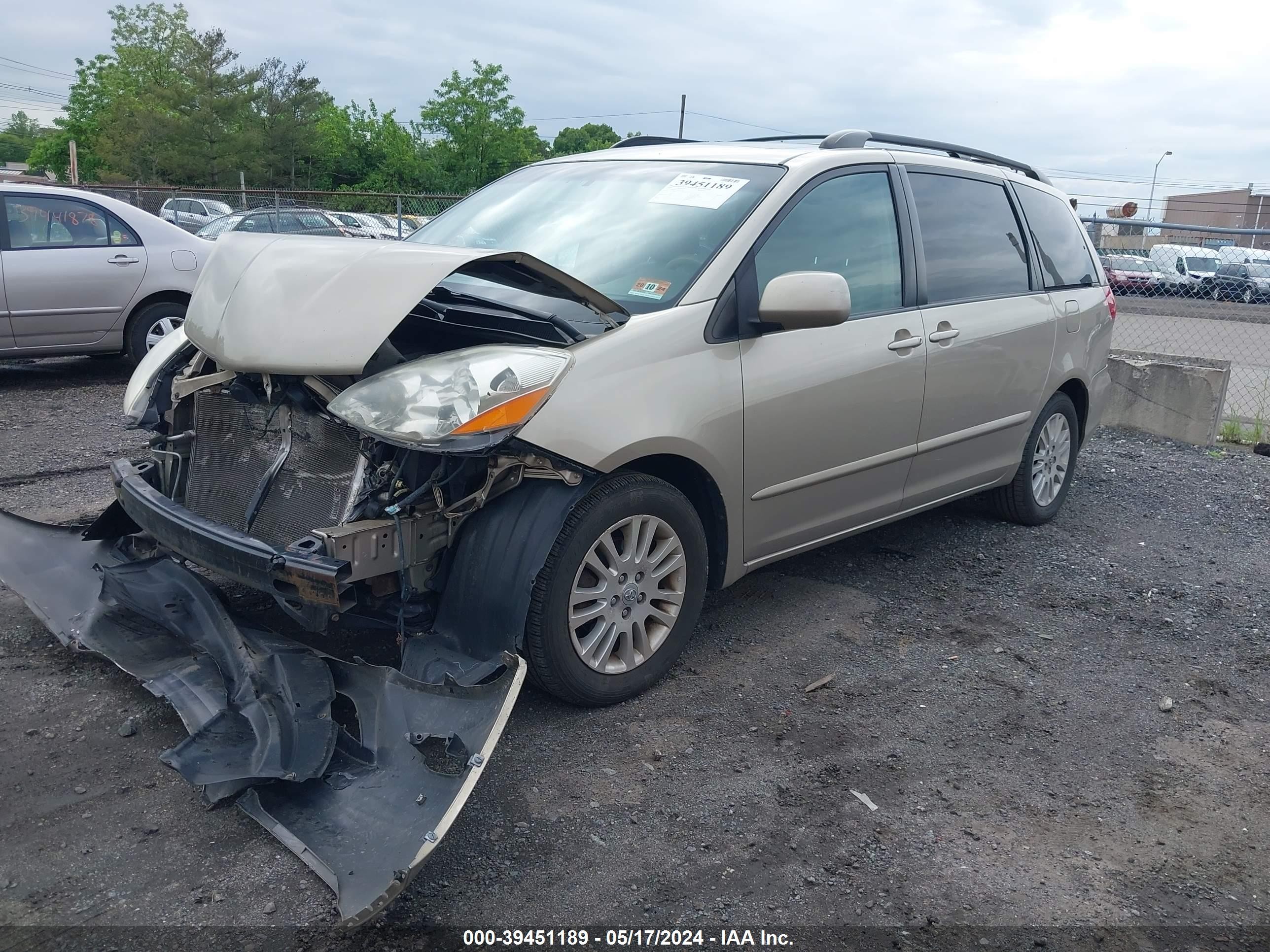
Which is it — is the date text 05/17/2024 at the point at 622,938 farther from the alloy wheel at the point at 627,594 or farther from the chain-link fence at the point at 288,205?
the chain-link fence at the point at 288,205

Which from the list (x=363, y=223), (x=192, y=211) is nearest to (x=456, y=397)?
(x=363, y=223)

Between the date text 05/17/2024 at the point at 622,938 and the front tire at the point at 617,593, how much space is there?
0.93 m

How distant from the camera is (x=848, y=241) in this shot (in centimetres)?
418

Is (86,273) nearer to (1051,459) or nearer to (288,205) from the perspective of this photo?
(1051,459)

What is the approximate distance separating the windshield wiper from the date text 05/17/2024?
1.70 m

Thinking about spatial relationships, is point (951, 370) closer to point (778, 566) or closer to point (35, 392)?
point (778, 566)

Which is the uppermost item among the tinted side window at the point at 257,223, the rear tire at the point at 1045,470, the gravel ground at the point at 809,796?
the tinted side window at the point at 257,223

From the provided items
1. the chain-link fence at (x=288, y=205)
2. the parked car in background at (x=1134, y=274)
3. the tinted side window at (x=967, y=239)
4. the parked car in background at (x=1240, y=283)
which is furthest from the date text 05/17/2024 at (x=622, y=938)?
the chain-link fence at (x=288, y=205)

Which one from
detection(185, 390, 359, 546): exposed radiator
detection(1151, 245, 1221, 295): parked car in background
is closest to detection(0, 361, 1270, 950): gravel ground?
detection(185, 390, 359, 546): exposed radiator

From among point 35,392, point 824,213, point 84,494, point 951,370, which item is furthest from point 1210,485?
point 35,392

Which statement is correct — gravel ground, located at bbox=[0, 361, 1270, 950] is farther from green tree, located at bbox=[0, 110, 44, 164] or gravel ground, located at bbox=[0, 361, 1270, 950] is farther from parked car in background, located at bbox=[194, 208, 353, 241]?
green tree, located at bbox=[0, 110, 44, 164]

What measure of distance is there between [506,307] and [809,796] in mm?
1799

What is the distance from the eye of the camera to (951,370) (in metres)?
4.54

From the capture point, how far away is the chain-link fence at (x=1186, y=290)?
11891 millimetres
